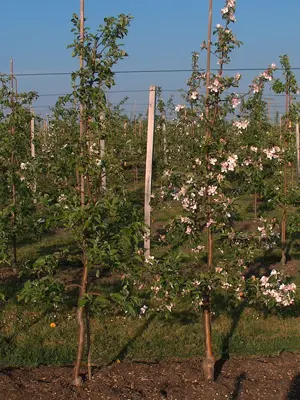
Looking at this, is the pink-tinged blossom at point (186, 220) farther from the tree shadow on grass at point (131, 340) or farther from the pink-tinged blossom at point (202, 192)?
the tree shadow on grass at point (131, 340)

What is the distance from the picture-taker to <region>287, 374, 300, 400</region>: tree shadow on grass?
5039 mm

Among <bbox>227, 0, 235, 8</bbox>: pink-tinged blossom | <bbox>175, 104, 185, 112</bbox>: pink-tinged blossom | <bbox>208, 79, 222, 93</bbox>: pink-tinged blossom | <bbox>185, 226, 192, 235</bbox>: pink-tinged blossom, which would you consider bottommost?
<bbox>185, 226, 192, 235</bbox>: pink-tinged blossom

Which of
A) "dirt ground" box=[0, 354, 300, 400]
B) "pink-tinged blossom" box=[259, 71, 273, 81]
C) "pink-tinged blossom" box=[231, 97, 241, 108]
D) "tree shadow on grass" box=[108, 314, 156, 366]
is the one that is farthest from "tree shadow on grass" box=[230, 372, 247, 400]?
"pink-tinged blossom" box=[259, 71, 273, 81]

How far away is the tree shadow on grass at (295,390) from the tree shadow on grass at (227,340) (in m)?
0.72

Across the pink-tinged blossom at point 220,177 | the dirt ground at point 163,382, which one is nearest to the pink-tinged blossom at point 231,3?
the pink-tinged blossom at point 220,177

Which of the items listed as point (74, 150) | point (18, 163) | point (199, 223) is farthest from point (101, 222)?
point (18, 163)

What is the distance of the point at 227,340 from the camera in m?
6.47

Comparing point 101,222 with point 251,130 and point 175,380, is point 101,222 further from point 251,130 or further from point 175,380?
point 251,130

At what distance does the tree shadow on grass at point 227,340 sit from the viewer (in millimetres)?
5693

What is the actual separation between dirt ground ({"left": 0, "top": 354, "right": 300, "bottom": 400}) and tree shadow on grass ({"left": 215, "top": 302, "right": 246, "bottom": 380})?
0.10 feet

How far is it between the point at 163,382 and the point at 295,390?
125cm

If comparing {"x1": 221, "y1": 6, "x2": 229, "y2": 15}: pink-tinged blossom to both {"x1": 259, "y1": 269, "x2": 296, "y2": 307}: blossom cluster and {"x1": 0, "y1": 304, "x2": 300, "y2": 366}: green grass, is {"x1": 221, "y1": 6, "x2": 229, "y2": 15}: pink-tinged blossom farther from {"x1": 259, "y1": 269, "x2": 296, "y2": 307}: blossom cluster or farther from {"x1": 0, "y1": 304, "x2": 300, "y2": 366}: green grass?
{"x1": 0, "y1": 304, "x2": 300, "y2": 366}: green grass

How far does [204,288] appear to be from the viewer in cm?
514

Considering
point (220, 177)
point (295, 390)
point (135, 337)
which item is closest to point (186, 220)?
point (220, 177)
